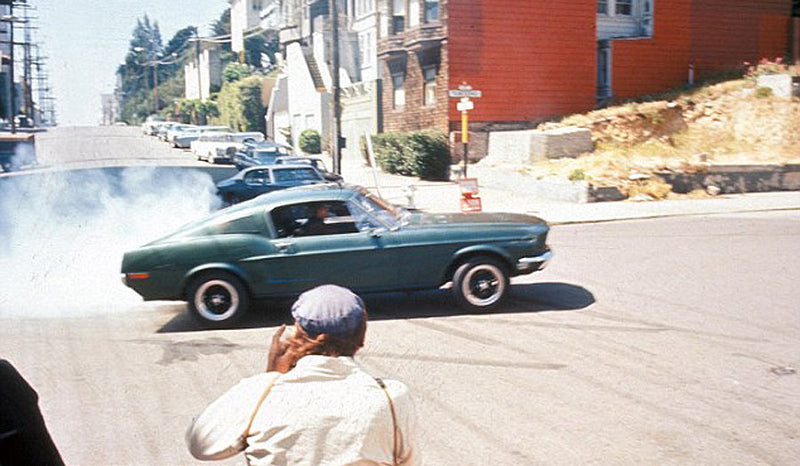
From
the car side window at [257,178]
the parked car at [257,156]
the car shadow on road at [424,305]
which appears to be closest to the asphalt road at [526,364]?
the car shadow on road at [424,305]

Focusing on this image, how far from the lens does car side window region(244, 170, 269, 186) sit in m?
19.4

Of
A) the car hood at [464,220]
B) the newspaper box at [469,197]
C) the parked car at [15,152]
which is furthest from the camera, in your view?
the parked car at [15,152]

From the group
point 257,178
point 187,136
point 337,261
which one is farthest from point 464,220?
point 187,136

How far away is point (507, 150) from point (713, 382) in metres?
20.7

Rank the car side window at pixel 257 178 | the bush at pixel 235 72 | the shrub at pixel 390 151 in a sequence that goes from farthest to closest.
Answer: the bush at pixel 235 72
the shrub at pixel 390 151
the car side window at pixel 257 178

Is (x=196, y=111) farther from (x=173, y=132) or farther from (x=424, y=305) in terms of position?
(x=424, y=305)

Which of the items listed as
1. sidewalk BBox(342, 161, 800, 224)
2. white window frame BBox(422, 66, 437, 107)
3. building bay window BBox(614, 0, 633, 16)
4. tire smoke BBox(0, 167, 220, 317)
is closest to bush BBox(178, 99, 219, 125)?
tire smoke BBox(0, 167, 220, 317)

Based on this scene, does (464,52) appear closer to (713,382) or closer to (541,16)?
(541,16)

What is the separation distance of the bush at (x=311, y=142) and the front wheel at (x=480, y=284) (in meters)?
34.6

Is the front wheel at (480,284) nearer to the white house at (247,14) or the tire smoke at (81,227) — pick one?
the tire smoke at (81,227)

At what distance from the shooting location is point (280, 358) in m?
2.62

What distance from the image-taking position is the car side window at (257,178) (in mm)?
19422

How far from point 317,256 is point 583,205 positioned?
12109mm

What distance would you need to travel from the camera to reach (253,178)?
19.5 meters
